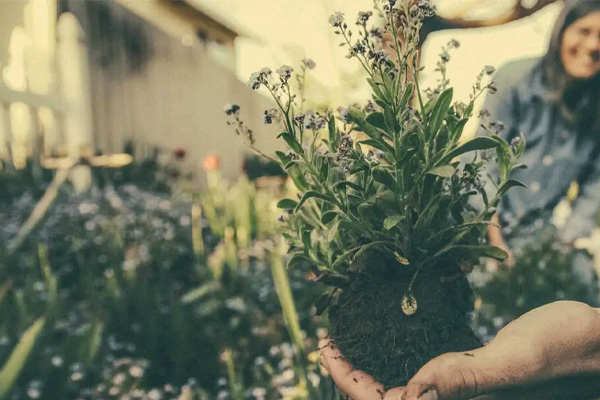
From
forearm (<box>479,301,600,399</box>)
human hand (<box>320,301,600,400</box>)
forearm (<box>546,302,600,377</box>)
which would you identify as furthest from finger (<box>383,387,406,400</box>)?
forearm (<box>546,302,600,377</box>)

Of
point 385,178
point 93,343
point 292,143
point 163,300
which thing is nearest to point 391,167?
point 385,178

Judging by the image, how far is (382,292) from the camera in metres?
1.04

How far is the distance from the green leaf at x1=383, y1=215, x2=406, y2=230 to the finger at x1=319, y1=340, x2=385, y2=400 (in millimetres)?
267

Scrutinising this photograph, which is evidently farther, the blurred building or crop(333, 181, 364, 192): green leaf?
the blurred building

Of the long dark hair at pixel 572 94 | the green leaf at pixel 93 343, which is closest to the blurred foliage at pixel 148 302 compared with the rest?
the green leaf at pixel 93 343

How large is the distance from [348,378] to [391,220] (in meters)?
0.29

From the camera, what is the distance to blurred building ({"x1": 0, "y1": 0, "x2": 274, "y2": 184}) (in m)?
3.95

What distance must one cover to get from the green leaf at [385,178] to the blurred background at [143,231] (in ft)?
1.46

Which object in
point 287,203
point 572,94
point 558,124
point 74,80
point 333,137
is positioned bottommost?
point 287,203

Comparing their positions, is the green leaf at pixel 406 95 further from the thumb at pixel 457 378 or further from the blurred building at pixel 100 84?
the blurred building at pixel 100 84

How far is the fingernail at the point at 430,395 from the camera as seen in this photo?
33.5 inches

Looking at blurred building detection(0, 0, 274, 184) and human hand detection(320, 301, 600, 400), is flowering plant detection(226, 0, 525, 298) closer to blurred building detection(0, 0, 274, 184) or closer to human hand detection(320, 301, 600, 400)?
human hand detection(320, 301, 600, 400)

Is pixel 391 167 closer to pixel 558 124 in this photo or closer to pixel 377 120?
pixel 377 120

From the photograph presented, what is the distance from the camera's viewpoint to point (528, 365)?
89 centimetres
